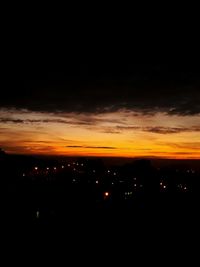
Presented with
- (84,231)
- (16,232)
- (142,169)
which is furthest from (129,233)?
(142,169)

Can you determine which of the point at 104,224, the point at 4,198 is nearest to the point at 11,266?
the point at 104,224

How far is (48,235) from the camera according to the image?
1966cm

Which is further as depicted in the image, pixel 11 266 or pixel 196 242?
pixel 196 242

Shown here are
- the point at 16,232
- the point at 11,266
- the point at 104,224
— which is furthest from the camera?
the point at 104,224

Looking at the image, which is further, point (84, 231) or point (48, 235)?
point (84, 231)

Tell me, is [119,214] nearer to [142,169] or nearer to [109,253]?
[109,253]

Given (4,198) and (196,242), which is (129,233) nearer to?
(196,242)

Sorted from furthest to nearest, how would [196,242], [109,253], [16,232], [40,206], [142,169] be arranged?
1. [142,169]
2. [40,206]
3. [196,242]
4. [16,232]
5. [109,253]

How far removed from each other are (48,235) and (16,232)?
174cm

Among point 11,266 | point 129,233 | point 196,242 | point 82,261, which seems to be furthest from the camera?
point 129,233

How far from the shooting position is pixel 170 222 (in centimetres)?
2767

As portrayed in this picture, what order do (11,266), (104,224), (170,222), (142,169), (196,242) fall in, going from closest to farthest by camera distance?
(11,266)
(196,242)
(104,224)
(170,222)
(142,169)

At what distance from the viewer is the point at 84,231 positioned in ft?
71.4

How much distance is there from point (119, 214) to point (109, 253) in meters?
13.1
